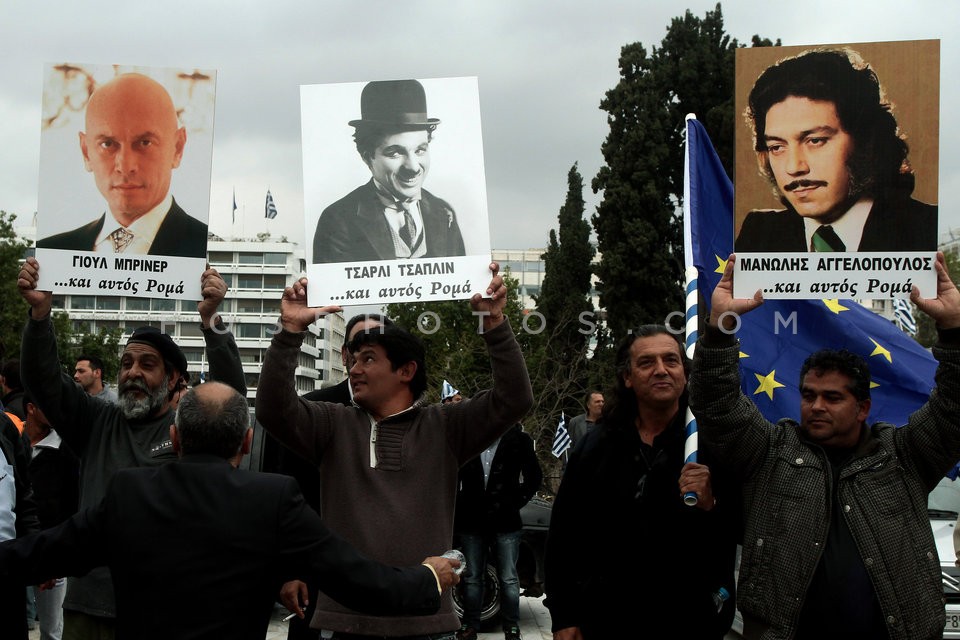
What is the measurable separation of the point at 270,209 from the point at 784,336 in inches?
2693

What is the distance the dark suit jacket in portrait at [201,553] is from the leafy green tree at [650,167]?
112 feet

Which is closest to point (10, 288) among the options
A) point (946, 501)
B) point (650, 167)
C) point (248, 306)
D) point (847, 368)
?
point (650, 167)

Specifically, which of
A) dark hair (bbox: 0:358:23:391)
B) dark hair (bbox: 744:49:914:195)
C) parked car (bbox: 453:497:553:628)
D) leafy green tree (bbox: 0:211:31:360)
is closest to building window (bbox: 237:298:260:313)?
leafy green tree (bbox: 0:211:31:360)

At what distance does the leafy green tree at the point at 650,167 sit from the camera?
1484 inches

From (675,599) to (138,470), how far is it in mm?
2166

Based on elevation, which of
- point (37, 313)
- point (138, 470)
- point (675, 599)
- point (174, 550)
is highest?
point (37, 313)

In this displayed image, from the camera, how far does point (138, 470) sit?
337cm

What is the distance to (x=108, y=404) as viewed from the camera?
16.4 ft

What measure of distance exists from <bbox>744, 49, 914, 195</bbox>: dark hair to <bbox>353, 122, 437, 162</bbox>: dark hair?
1.47 m

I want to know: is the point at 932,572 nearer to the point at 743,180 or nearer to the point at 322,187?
the point at 743,180

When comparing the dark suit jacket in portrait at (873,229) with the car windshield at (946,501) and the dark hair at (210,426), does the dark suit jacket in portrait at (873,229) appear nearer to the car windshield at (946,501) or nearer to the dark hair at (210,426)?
the dark hair at (210,426)

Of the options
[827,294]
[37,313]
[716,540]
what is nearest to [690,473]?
[716,540]

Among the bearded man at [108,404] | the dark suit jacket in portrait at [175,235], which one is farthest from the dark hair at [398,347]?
the dark suit jacket in portrait at [175,235]

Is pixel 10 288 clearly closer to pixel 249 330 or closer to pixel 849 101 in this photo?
pixel 849 101
